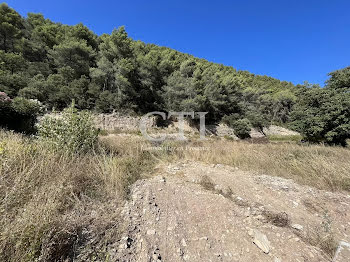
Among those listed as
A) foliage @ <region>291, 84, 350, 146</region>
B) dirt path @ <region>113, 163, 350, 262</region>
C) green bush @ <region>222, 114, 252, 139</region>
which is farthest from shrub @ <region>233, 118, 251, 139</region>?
dirt path @ <region>113, 163, 350, 262</region>

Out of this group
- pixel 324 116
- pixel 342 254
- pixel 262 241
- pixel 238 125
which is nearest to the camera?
pixel 342 254

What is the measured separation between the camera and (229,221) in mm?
1970

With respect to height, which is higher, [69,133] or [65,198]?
[69,133]

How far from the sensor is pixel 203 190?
284cm

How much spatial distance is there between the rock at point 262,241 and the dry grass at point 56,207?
1.56 m

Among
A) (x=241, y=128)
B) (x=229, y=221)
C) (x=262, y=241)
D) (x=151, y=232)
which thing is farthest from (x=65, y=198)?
(x=241, y=128)

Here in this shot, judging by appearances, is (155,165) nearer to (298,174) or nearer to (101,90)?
(298,174)

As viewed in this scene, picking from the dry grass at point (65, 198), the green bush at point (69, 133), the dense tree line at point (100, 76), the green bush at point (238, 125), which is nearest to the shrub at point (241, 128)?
the green bush at point (238, 125)

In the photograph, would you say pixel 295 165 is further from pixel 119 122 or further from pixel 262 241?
pixel 119 122

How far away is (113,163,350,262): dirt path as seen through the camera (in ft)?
4.95

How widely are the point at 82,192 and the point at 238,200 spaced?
253 cm

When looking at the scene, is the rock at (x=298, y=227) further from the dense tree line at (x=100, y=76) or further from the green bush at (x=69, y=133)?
the dense tree line at (x=100, y=76)

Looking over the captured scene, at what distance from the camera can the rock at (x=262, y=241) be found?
1571mm

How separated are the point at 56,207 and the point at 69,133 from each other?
2.26 m
